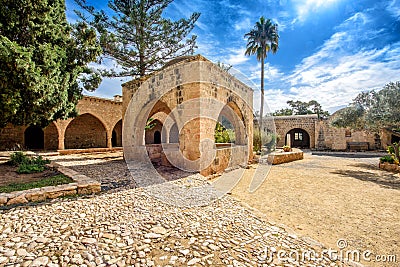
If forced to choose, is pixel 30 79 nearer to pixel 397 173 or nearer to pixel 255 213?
pixel 255 213

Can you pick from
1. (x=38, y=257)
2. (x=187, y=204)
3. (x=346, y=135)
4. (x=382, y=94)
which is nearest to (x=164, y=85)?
(x=187, y=204)

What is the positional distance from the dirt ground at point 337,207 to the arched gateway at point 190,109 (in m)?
1.63

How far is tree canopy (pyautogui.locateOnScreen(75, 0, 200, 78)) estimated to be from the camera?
10.4m

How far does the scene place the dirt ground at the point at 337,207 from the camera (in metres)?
3.10

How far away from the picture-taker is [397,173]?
318 inches

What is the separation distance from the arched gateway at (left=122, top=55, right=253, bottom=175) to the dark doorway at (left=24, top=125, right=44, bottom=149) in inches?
426

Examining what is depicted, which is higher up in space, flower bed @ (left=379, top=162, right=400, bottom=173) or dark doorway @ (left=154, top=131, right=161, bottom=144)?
dark doorway @ (left=154, top=131, right=161, bottom=144)

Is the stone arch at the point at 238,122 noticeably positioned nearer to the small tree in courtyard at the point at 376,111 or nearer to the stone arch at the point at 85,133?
the small tree in courtyard at the point at 376,111

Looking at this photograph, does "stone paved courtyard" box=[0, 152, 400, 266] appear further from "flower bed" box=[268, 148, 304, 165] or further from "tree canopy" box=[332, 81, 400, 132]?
"flower bed" box=[268, 148, 304, 165]

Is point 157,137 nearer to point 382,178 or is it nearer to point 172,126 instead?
point 172,126

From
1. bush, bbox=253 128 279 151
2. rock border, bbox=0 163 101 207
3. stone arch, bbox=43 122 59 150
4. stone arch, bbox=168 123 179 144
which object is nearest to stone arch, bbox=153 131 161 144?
stone arch, bbox=168 123 179 144

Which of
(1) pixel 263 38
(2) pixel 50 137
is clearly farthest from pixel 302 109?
(2) pixel 50 137

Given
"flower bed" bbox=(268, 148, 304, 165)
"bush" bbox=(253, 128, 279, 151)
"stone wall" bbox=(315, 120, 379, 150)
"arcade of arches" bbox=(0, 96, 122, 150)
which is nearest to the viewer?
"flower bed" bbox=(268, 148, 304, 165)

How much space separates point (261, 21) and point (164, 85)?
16.8 metres
